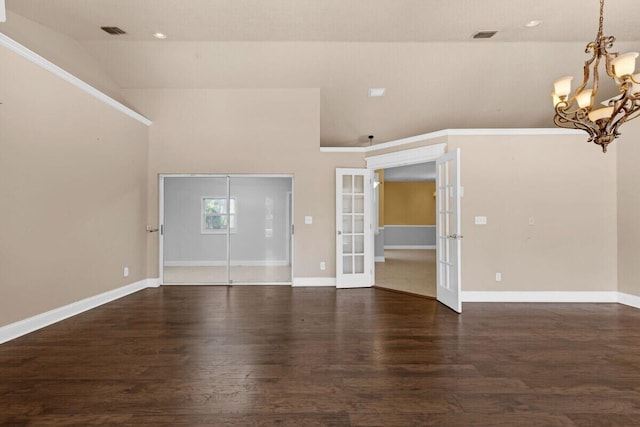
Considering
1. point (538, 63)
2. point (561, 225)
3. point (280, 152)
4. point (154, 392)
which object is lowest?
point (154, 392)

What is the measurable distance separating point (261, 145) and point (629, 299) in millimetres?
5849

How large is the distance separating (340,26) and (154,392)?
4399 mm

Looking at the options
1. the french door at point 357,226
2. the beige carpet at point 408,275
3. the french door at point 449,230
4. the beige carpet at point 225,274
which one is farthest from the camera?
the beige carpet at point 225,274

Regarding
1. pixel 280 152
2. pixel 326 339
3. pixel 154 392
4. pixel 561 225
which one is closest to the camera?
pixel 154 392

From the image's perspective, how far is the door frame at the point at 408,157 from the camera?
16.1ft

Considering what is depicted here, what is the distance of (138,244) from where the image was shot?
18.2 feet

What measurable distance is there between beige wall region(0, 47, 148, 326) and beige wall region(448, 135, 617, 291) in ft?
16.2

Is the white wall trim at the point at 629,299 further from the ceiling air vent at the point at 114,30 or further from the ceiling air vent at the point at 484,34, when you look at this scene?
the ceiling air vent at the point at 114,30

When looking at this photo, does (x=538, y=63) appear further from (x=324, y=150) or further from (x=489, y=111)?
(x=324, y=150)

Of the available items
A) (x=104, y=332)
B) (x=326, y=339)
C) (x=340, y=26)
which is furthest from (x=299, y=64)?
(x=104, y=332)

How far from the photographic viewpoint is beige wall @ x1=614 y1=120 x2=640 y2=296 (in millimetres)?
4477

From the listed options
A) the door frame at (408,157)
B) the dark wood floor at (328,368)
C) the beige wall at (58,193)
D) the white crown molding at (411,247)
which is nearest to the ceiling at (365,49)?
the beige wall at (58,193)

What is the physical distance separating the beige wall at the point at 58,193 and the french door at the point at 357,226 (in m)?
3.46

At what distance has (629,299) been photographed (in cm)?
457
